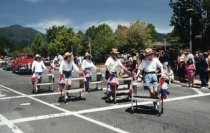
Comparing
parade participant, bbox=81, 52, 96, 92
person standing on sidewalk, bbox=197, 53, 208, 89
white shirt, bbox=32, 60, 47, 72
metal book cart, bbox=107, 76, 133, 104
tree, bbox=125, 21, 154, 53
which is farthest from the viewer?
tree, bbox=125, 21, 154, 53

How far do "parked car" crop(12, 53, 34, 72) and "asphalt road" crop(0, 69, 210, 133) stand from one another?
1826 centimetres

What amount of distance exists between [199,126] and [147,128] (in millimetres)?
1453

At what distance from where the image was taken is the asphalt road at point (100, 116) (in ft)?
31.0

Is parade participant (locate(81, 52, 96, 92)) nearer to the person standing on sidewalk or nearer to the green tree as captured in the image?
the person standing on sidewalk

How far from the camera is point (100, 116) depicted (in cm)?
1109

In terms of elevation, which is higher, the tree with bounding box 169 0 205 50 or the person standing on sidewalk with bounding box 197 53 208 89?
the tree with bounding box 169 0 205 50

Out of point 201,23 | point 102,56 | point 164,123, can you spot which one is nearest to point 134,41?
point 102,56

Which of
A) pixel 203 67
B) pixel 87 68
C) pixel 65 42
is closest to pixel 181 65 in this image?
pixel 203 67

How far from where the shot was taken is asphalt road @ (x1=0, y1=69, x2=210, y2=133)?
9445mm

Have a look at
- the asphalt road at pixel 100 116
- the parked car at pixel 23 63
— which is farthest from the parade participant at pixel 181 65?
the parked car at pixel 23 63

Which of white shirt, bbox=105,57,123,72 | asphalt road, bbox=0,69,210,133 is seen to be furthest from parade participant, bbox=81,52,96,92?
white shirt, bbox=105,57,123,72

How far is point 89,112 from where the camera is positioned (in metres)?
11.8

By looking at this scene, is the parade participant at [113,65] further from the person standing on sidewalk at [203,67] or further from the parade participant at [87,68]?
the person standing on sidewalk at [203,67]

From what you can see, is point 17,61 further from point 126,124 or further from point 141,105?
point 126,124
